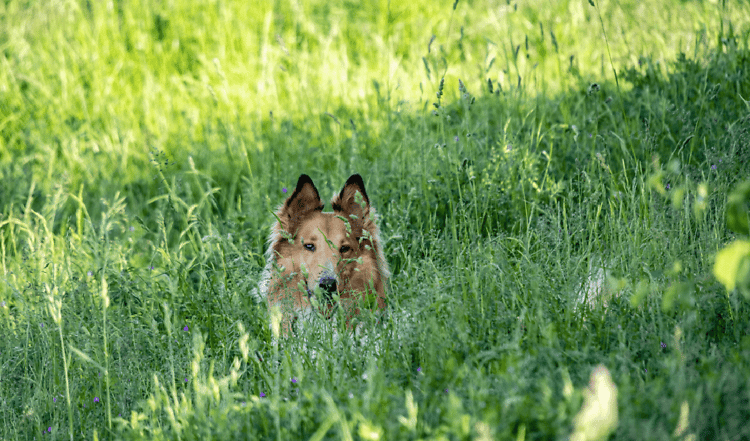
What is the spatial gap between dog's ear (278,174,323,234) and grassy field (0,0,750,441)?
0.40m

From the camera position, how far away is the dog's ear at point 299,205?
3.70 metres

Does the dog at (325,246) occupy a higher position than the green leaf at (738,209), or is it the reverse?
the green leaf at (738,209)

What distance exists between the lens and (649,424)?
1.76 m

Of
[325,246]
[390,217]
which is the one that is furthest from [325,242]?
[390,217]

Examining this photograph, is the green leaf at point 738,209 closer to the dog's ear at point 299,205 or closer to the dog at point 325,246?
the dog at point 325,246

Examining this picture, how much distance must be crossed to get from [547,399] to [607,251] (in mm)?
1711

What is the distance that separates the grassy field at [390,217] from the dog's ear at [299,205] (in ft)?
1.31

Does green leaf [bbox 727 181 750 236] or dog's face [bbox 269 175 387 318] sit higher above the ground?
green leaf [bbox 727 181 750 236]

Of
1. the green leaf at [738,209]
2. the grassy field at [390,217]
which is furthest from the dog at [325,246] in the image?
the green leaf at [738,209]

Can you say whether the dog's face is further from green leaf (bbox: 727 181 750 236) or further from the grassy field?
green leaf (bbox: 727 181 750 236)

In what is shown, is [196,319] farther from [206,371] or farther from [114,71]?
[114,71]

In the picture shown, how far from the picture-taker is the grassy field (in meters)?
2.12

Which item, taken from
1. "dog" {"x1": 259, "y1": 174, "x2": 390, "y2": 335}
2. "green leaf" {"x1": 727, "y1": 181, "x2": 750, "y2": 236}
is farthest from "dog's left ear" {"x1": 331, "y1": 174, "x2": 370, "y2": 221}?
"green leaf" {"x1": 727, "y1": 181, "x2": 750, "y2": 236}

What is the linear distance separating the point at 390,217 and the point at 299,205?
699 millimetres
